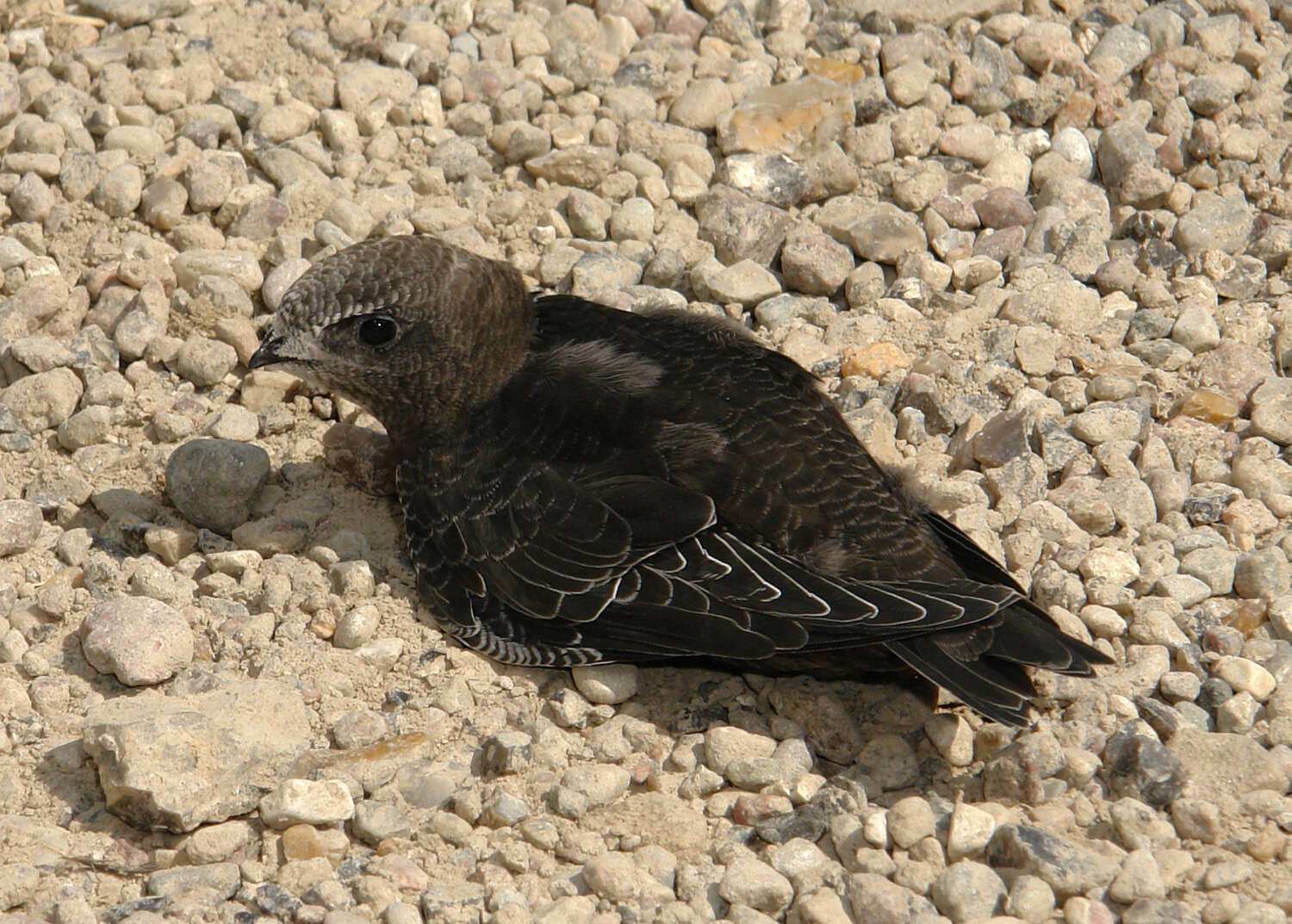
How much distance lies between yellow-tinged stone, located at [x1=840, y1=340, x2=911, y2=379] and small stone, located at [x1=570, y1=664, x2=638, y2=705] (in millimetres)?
1584

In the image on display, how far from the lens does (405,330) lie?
467 cm

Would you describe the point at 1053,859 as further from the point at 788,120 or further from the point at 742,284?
the point at 788,120

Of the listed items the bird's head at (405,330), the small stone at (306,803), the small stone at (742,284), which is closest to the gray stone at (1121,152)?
the small stone at (742,284)

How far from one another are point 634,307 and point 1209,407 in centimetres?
208

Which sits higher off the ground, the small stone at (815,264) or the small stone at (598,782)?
the small stone at (815,264)

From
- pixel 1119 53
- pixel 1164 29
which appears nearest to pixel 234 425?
pixel 1119 53

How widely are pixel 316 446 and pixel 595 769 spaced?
187 centimetres

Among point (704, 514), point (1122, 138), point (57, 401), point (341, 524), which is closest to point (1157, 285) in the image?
point (1122, 138)

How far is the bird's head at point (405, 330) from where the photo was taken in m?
4.62

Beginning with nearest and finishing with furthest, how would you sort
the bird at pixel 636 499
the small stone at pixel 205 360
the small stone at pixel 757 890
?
the small stone at pixel 757 890 → the bird at pixel 636 499 → the small stone at pixel 205 360

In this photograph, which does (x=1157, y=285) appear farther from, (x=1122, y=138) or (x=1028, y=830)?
(x=1028, y=830)

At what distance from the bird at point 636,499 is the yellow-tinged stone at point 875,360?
63 cm

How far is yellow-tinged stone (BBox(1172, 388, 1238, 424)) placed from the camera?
514 centimetres

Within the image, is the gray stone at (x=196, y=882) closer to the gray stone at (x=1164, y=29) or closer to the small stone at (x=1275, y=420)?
the small stone at (x=1275, y=420)
